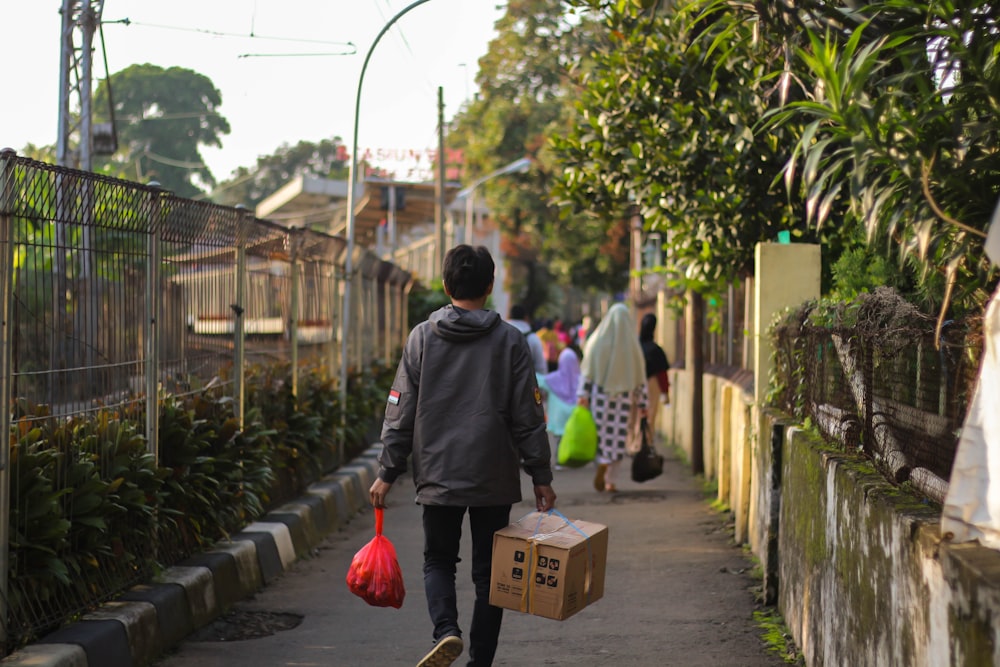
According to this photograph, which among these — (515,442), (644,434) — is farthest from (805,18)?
(644,434)

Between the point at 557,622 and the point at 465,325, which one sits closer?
the point at 465,325

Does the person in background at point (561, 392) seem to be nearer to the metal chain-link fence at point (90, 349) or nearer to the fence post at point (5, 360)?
the metal chain-link fence at point (90, 349)

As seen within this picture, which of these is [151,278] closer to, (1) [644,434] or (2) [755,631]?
(2) [755,631]

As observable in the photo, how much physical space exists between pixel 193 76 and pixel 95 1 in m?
68.1

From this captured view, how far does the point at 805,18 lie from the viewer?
670 cm

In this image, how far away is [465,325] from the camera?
218 inches

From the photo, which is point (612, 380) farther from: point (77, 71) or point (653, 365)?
point (77, 71)

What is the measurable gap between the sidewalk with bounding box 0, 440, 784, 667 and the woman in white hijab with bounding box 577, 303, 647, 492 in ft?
6.89

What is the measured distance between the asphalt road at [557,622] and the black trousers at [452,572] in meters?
0.92

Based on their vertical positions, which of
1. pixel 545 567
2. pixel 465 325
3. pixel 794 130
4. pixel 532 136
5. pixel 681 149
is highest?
pixel 532 136

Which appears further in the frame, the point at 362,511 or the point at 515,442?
the point at 362,511

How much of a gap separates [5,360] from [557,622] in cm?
352

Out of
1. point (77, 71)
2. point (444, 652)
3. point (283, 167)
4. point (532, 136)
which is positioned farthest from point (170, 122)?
point (444, 652)

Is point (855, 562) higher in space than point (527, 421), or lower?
lower
